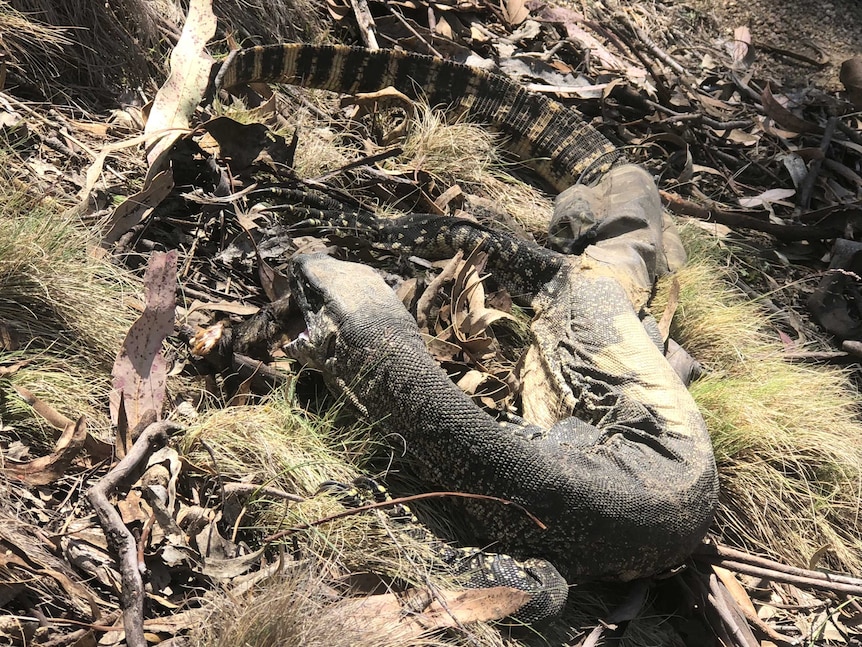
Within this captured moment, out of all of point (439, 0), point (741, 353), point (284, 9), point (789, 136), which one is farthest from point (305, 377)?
point (789, 136)

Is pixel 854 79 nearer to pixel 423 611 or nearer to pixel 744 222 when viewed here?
pixel 744 222

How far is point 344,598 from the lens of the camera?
2568mm

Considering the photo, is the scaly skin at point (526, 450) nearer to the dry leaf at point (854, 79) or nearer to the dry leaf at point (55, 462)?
the dry leaf at point (55, 462)

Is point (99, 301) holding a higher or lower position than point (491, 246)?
lower

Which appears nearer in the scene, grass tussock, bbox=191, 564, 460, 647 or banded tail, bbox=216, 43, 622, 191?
grass tussock, bbox=191, 564, 460, 647

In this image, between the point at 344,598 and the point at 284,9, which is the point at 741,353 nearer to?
the point at 344,598

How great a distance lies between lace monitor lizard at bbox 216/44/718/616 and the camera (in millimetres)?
3064

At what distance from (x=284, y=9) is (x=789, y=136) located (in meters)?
4.04

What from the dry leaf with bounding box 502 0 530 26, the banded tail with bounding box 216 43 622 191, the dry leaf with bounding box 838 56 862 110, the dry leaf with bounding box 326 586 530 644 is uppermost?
the dry leaf with bounding box 838 56 862 110

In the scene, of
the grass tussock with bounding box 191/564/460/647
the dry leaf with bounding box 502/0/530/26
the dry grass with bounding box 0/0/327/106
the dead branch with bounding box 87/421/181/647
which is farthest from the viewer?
the dry leaf with bounding box 502/0/530/26

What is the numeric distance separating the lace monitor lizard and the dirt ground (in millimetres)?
3458

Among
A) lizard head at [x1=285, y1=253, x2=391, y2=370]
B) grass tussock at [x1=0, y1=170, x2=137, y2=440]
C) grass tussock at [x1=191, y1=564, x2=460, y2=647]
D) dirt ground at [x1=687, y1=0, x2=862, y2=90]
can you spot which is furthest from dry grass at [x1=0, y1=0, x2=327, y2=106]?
dirt ground at [x1=687, y1=0, x2=862, y2=90]

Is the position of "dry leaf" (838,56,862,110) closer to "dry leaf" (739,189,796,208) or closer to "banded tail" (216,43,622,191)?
"dry leaf" (739,189,796,208)

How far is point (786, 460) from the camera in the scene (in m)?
3.81
